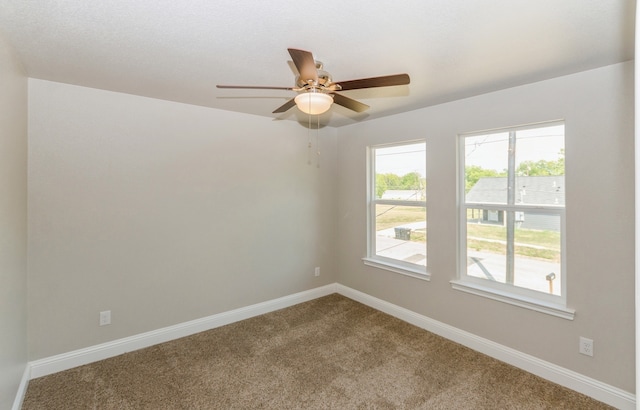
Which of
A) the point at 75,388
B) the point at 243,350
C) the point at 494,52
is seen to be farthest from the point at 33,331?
the point at 494,52

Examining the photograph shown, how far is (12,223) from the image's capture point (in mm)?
1959

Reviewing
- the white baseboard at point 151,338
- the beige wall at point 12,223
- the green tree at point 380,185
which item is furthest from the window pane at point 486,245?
the beige wall at point 12,223

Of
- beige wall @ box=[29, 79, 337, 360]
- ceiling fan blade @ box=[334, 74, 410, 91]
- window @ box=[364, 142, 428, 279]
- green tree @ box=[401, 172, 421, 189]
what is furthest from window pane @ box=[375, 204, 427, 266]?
ceiling fan blade @ box=[334, 74, 410, 91]

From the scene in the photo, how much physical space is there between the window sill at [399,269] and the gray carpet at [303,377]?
23.1 inches

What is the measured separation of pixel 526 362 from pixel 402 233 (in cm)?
170

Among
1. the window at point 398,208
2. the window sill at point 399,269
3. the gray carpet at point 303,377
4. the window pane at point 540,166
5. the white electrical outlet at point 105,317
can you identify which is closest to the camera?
the gray carpet at point 303,377

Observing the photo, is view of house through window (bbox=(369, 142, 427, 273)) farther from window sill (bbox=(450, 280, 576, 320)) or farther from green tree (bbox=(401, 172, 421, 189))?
window sill (bbox=(450, 280, 576, 320))

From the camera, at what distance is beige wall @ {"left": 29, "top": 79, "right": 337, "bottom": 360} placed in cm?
248

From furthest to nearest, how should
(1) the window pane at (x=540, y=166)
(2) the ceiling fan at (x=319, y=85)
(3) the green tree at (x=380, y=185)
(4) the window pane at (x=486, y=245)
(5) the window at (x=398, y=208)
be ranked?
(3) the green tree at (x=380, y=185) < (5) the window at (x=398, y=208) < (4) the window pane at (x=486, y=245) < (1) the window pane at (x=540, y=166) < (2) the ceiling fan at (x=319, y=85)

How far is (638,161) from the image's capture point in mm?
1010

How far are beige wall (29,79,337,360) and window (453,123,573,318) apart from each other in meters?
A: 1.99

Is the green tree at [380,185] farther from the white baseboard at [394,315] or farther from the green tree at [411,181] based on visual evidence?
the white baseboard at [394,315]

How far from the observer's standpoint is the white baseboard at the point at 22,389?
80.4 inches

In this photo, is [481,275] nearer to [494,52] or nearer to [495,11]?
[494,52]
